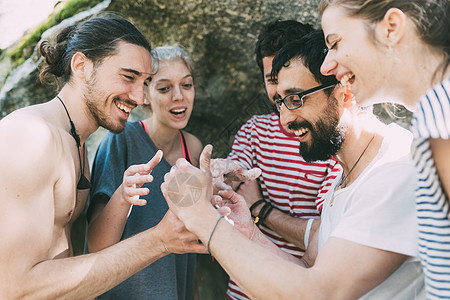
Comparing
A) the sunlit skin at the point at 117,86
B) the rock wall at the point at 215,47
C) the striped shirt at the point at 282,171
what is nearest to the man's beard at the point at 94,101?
the sunlit skin at the point at 117,86

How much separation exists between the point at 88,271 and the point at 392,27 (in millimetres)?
1823

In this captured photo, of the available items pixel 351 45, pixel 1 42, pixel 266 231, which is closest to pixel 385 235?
pixel 351 45

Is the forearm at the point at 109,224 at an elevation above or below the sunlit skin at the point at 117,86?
below

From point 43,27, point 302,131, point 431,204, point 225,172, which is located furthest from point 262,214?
point 43,27

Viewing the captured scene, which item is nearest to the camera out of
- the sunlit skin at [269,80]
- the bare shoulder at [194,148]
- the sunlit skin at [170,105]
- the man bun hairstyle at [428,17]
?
the man bun hairstyle at [428,17]

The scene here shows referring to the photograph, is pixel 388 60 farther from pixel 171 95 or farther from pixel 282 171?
pixel 171 95

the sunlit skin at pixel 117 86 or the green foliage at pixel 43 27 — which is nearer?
the sunlit skin at pixel 117 86

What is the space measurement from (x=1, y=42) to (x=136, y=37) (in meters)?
2.16

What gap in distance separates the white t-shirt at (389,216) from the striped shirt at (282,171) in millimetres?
839

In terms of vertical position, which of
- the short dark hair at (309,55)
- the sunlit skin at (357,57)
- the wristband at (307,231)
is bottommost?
the wristband at (307,231)

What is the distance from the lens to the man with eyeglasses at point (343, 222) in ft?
4.72

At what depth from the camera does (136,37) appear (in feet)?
9.00

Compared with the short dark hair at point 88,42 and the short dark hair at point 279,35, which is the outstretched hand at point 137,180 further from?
the short dark hair at point 279,35

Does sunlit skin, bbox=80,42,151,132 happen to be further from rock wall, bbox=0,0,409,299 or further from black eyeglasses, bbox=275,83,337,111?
rock wall, bbox=0,0,409,299
